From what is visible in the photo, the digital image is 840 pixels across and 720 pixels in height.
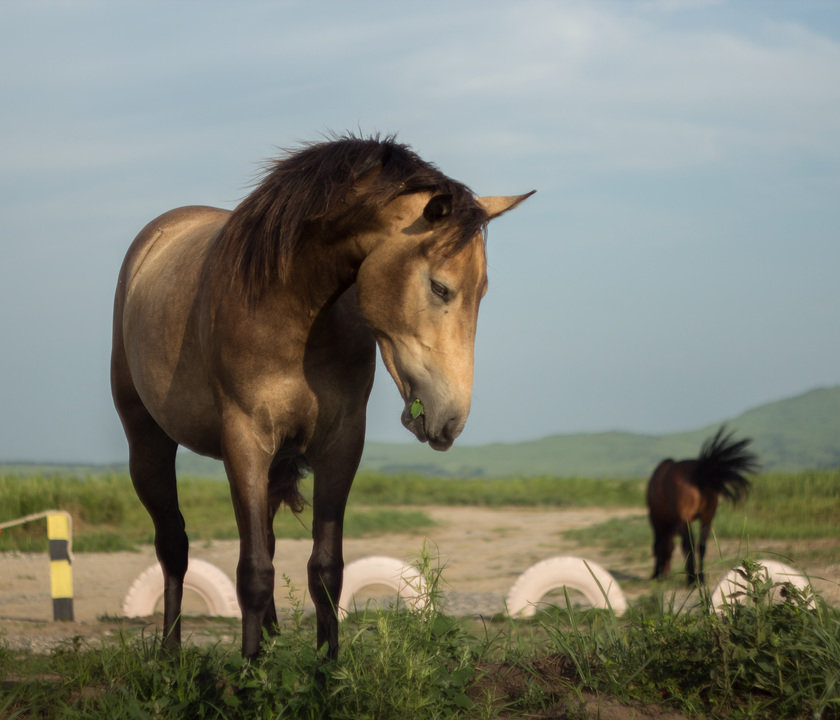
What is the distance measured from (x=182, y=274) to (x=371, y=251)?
1.37m

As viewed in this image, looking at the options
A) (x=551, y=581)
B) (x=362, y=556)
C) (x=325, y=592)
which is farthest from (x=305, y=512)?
(x=325, y=592)

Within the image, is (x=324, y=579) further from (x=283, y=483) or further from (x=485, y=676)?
(x=283, y=483)

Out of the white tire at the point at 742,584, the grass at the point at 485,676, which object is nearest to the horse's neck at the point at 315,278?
the grass at the point at 485,676

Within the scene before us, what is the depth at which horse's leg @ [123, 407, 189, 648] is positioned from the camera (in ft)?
16.7

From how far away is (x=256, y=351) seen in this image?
388 centimetres

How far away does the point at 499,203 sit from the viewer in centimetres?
379

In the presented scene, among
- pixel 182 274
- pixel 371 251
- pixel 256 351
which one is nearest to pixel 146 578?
pixel 182 274

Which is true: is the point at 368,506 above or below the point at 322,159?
below

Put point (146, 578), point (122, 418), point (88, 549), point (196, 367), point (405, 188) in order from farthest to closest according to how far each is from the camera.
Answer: point (88, 549) → point (146, 578) → point (122, 418) → point (196, 367) → point (405, 188)

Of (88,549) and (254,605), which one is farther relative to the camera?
→ (88,549)

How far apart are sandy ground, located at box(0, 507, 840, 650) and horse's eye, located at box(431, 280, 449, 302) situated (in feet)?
11.0

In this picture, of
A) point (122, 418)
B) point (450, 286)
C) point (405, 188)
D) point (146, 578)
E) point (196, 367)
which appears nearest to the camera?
point (450, 286)

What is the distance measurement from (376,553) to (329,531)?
986cm

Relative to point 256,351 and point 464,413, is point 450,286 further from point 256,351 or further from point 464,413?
point 256,351
